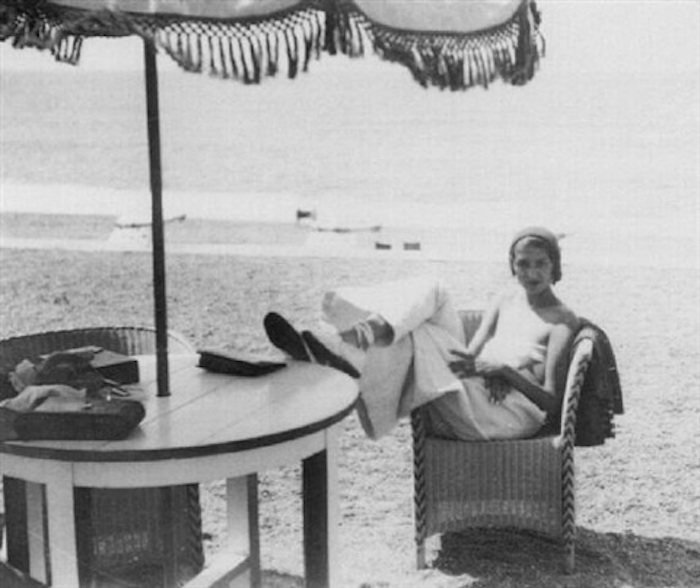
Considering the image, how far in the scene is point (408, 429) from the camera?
5.28 metres

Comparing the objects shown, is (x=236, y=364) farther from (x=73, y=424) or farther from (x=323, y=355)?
(x=73, y=424)

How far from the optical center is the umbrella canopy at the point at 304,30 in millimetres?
2143

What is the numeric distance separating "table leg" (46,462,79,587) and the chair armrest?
163 cm

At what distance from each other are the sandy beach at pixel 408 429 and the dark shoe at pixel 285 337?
79 cm

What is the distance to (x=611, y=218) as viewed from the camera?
15156 mm

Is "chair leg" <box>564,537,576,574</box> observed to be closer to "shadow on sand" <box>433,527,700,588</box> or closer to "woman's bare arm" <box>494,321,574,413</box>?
"shadow on sand" <box>433,527,700,588</box>

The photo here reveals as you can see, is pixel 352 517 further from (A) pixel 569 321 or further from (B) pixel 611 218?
(B) pixel 611 218

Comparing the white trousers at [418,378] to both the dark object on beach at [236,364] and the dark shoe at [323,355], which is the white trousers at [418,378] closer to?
the dark shoe at [323,355]

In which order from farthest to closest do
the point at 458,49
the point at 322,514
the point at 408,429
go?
the point at 408,429
the point at 322,514
the point at 458,49

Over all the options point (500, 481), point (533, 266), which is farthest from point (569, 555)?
point (533, 266)

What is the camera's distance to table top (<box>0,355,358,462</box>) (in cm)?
237

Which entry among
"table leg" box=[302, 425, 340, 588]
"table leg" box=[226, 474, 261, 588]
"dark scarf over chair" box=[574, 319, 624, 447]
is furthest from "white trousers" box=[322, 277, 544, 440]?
"table leg" box=[302, 425, 340, 588]

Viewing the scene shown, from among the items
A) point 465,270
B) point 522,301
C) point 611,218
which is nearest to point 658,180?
point 611,218

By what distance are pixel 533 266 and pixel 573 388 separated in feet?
1.86
